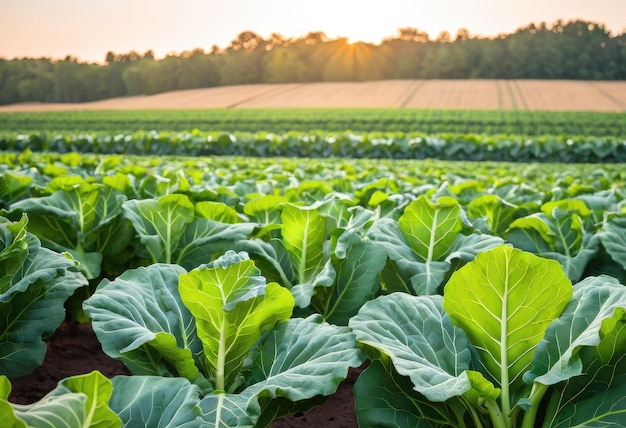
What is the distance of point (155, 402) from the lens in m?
1.07

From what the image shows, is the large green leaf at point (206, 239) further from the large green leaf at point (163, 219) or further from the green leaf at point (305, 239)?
the green leaf at point (305, 239)

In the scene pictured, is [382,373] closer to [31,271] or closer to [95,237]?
[31,271]

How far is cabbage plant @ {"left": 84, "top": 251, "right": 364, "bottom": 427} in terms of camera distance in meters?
1.08

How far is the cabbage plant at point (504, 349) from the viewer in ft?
3.87

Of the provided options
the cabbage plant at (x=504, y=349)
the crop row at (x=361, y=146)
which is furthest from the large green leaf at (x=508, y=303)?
the crop row at (x=361, y=146)

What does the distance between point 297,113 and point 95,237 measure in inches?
1240

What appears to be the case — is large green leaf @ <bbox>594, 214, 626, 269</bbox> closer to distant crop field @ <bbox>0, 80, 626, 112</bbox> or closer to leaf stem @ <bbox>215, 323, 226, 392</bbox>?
leaf stem @ <bbox>215, 323, 226, 392</bbox>

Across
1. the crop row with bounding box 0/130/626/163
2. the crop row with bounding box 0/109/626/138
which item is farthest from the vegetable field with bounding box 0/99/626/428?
the crop row with bounding box 0/109/626/138

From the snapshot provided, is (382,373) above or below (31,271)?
below

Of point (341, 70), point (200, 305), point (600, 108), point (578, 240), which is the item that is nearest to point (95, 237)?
point (200, 305)

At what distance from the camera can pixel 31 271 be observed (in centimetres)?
144

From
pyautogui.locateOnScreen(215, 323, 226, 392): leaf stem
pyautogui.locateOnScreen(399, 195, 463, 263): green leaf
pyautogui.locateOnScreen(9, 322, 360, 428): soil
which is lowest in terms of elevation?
pyautogui.locateOnScreen(9, 322, 360, 428): soil

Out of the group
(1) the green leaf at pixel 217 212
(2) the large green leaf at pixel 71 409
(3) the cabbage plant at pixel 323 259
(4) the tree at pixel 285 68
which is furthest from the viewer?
(4) the tree at pixel 285 68

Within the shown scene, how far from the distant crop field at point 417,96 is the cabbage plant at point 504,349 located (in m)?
39.9
